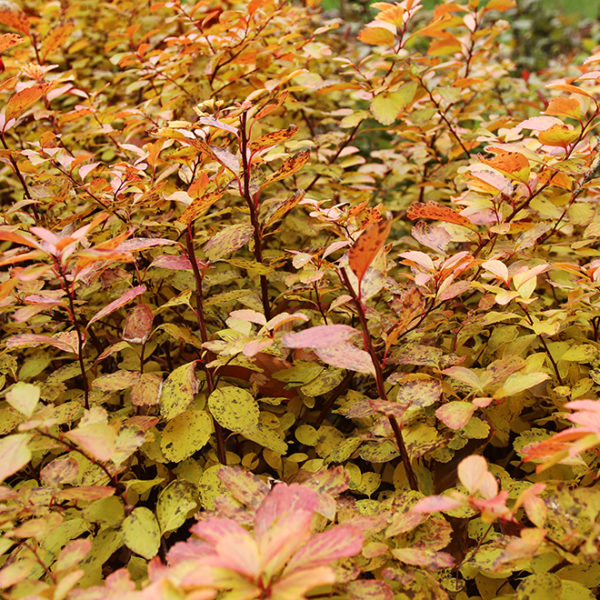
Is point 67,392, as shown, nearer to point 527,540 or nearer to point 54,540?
point 54,540

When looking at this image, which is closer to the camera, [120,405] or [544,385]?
[544,385]

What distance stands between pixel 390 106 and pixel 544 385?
786mm

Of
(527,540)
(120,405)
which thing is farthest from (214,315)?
(527,540)

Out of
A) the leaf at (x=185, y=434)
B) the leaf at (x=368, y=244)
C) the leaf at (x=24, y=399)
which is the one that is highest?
the leaf at (x=368, y=244)

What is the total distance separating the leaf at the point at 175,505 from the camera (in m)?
0.83

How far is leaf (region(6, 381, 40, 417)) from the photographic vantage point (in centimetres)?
71

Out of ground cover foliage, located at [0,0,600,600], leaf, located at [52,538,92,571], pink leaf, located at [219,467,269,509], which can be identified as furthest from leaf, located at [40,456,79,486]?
pink leaf, located at [219,467,269,509]

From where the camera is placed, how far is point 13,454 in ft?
2.21

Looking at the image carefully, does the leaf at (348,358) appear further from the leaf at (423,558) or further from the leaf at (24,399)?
the leaf at (24,399)

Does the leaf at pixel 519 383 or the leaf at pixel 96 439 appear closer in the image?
the leaf at pixel 96 439

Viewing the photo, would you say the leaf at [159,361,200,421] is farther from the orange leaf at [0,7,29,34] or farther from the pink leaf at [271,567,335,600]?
the orange leaf at [0,7,29,34]

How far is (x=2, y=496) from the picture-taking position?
72cm

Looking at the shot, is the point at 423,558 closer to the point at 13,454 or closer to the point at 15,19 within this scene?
the point at 13,454

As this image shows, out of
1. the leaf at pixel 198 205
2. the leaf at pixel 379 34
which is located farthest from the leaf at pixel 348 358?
the leaf at pixel 379 34
